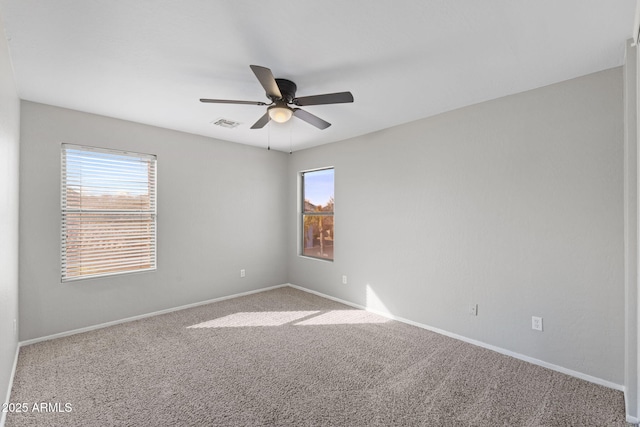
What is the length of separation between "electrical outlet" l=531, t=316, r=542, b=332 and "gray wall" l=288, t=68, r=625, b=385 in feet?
0.10

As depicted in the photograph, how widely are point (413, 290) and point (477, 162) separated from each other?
160 cm

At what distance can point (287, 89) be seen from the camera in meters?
2.47

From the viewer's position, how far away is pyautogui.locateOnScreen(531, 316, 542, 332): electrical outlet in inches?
103

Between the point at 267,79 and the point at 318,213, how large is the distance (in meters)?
3.09

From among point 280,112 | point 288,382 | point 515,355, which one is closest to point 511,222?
point 515,355

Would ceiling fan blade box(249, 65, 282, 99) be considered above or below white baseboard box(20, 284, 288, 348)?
above

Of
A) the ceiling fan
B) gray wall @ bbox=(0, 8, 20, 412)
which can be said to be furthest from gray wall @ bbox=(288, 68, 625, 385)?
gray wall @ bbox=(0, 8, 20, 412)

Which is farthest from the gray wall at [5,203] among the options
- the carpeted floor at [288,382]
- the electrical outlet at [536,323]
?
the electrical outlet at [536,323]

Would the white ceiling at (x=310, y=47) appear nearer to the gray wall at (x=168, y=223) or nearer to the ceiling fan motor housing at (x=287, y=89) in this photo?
the ceiling fan motor housing at (x=287, y=89)

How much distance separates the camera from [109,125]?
11.3 feet

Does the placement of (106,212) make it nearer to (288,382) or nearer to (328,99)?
(288,382)

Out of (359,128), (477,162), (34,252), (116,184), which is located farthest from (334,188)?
(34,252)

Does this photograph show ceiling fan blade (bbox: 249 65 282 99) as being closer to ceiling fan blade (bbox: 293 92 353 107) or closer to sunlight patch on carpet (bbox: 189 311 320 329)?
ceiling fan blade (bbox: 293 92 353 107)

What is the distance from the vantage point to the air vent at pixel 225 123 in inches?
140
